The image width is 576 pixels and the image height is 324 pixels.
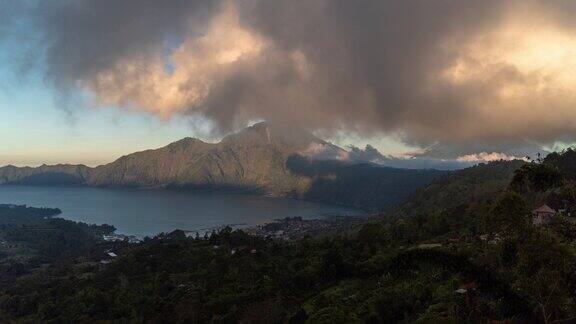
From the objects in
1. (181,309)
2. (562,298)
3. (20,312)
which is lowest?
(20,312)

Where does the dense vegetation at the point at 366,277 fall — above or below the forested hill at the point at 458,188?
below

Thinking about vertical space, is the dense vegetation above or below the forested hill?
below

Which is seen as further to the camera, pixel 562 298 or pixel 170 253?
pixel 170 253

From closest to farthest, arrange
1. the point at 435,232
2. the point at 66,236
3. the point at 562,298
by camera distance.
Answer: the point at 562,298 → the point at 435,232 → the point at 66,236

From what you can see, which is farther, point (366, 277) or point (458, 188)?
point (458, 188)

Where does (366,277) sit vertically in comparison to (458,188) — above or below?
below

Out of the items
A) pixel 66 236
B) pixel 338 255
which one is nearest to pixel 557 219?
pixel 338 255

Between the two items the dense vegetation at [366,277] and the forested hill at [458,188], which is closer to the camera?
the dense vegetation at [366,277]

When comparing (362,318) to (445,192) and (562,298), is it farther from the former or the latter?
(445,192)
